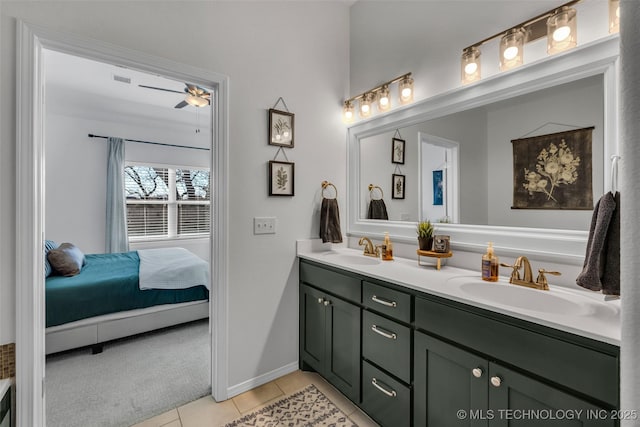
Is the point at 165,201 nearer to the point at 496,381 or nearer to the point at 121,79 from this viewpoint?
the point at 121,79

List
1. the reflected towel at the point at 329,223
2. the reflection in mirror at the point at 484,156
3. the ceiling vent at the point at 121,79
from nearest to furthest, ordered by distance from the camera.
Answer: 1. the reflection in mirror at the point at 484,156
2. the reflected towel at the point at 329,223
3. the ceiling vent at the point at 121,79

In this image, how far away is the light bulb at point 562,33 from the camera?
51.6 inches

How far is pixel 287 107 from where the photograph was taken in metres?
2.15

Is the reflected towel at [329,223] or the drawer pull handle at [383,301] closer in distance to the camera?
the drawer pull handle at [383,301]

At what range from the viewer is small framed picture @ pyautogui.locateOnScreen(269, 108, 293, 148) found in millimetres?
2053

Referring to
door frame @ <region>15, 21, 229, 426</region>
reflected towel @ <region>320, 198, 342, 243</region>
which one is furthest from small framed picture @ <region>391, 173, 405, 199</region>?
door frame @ <region>15, 21, 229, 426</region>

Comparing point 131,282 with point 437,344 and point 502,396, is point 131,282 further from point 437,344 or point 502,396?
point 502,396

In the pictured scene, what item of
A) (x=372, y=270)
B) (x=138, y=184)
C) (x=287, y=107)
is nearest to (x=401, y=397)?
(x=372, y=270)

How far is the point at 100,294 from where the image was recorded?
8.23ft

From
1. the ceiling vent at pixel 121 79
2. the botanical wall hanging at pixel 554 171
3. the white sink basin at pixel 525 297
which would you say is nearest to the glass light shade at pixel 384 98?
the botanical wall hanging at pixel 554 171

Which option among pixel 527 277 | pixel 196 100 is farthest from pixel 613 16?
pixel 196 100

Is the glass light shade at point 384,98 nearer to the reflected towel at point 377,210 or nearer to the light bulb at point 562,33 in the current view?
the reflected towel at point 377,210

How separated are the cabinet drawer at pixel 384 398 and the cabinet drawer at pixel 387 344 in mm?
58
